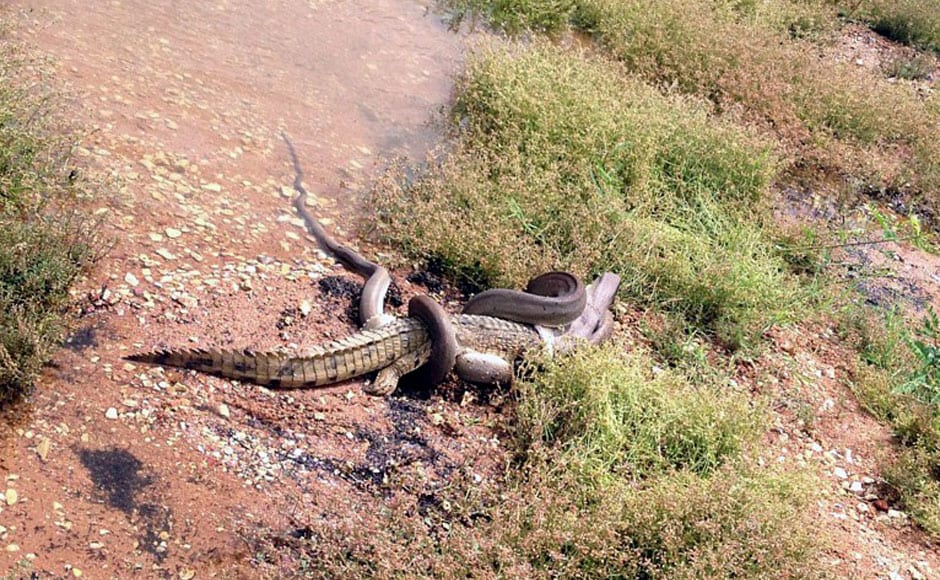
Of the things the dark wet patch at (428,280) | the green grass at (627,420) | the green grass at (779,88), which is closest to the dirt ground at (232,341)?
the dark wet patch at (428,280)

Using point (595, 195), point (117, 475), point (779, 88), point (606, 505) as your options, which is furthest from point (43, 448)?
point (779, 88)

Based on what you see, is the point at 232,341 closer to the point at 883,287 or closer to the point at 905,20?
the point at 883,287

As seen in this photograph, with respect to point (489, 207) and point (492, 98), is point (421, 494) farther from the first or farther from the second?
point (492, 98)

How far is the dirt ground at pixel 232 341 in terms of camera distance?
4012 mm

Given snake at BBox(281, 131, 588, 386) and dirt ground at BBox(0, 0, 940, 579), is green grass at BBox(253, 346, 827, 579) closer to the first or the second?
dirt ground at BBox(0, 0, 940, 579)

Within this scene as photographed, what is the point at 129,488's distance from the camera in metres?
4.05

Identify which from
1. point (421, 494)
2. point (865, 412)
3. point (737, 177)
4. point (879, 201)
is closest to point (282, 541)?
point (421, 494)

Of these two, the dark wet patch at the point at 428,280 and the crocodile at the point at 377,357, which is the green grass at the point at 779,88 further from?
the crocodile at the point at 377,357

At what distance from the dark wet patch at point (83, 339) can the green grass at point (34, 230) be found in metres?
0.08

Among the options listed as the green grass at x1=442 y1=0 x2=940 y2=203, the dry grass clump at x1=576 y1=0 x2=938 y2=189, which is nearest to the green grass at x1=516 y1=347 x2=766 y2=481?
the green grass at x1=442 y1=0 x2=940 y2=203

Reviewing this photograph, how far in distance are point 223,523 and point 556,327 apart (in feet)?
8.99

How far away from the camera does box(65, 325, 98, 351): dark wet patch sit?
4.63 meters

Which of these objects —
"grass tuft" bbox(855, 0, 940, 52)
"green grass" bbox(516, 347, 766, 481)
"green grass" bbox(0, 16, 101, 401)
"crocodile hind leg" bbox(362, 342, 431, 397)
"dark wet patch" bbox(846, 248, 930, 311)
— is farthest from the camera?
"grass tuft" bbox(855, 0, 940, 52)

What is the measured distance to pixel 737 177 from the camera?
8.13 metres
